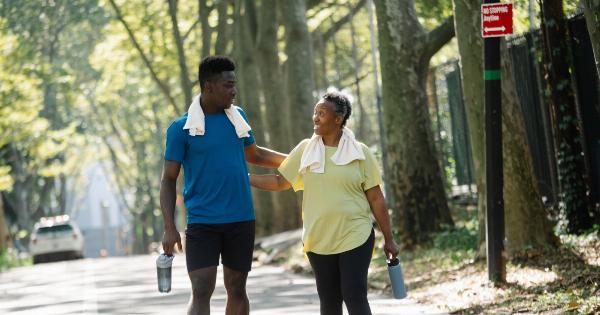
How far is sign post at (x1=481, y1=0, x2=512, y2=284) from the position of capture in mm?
11664

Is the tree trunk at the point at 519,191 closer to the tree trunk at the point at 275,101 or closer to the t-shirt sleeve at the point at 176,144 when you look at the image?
the t-shirt sleeve at the point at 176,144

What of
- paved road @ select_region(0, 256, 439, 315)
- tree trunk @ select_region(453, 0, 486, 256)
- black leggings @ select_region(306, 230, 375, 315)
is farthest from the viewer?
tree trunk @ select_region(453, 0, 486, 256)

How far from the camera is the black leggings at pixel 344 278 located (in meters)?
7.46

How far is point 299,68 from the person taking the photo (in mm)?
25312

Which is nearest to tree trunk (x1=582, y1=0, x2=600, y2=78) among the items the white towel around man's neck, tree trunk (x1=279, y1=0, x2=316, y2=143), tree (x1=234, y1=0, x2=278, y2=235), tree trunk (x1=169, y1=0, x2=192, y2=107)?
the white towel around man's neck

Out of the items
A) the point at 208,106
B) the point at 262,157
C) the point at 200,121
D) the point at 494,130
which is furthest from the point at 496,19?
the point at 200,121

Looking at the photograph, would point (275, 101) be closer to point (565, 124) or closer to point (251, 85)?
point (251, 85)

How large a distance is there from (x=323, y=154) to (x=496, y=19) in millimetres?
4540

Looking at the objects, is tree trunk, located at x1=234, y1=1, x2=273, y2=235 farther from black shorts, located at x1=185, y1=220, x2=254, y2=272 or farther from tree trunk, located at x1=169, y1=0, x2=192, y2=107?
black shorts, located at x1=185, y1=220, x2=254, y2=272

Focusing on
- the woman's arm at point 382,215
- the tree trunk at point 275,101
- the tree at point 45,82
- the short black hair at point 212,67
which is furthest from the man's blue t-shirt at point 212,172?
the tree at point 45,82

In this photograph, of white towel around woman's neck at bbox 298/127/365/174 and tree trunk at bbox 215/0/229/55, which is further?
tree trunk at bbox 215/0/229/55

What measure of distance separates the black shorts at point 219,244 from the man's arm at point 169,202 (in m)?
0.10

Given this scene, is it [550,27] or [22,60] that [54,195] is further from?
[550,27]

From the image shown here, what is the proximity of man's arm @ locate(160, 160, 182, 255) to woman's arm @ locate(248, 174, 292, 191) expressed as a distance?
63 cm
